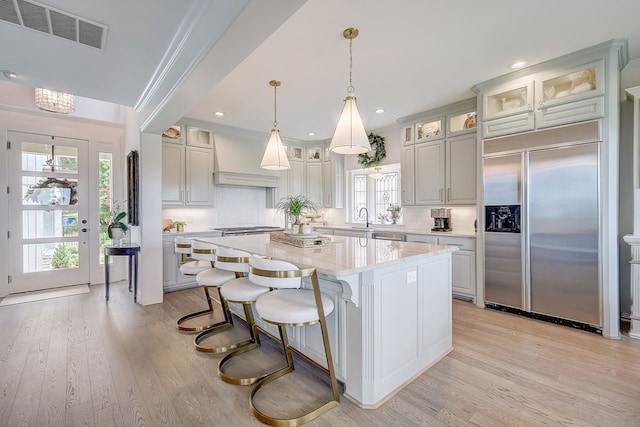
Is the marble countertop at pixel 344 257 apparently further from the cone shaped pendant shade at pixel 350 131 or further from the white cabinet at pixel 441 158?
the white cabinet at pixel 441 158

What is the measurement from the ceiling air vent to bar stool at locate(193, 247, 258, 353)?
183cm

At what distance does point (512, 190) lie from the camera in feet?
10.6

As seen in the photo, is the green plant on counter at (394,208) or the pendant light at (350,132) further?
the green plant on counter at (394,208)

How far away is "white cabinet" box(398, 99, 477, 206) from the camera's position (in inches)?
156

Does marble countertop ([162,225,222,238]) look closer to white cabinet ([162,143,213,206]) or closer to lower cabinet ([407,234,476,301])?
white cabinet ([162,143,213,206])

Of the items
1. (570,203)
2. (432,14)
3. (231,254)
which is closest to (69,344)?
(231,254)

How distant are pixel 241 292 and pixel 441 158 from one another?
350 cm

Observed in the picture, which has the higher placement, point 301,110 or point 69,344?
point 301,110

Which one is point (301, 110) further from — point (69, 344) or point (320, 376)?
point (69, 344)

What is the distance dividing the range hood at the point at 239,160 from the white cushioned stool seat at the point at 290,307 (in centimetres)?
347

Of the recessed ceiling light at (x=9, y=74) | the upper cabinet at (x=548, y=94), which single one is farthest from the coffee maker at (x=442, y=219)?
the recessed ceiling light at (x=9, y=74)

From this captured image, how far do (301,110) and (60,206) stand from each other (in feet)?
13.3

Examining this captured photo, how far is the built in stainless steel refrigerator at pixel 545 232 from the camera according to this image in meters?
2.79

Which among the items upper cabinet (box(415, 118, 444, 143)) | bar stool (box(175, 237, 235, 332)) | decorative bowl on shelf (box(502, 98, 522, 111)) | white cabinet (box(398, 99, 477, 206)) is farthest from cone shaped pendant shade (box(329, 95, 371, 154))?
upper cabinet (box(415, 118, 444, 143))
